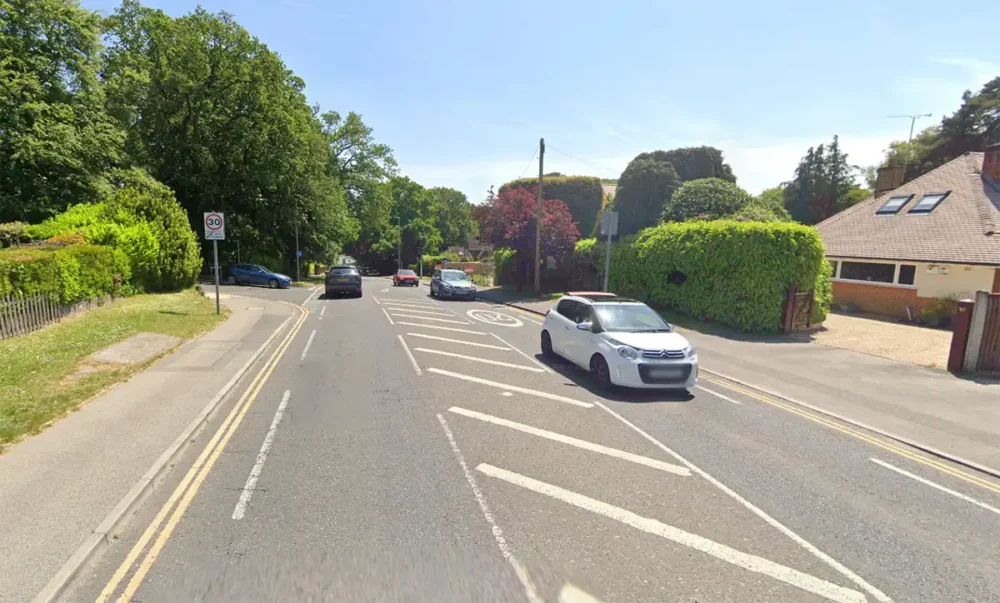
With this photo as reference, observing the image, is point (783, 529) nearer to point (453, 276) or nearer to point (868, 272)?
point (868, 272)

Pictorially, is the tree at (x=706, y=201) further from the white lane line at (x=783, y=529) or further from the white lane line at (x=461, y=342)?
the white lane line at (x=783, y=529)

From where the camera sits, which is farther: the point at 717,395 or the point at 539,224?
the point at 539,224

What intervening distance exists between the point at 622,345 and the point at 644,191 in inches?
854

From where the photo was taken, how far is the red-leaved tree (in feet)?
88.4

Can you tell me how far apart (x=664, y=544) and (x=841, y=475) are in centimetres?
312

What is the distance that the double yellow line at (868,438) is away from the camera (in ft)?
19.4

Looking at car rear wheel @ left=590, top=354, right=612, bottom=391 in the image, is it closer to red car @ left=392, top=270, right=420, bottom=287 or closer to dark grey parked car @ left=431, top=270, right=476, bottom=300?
dark grey parked car @ left=431, top=270, right=476, bottom=300

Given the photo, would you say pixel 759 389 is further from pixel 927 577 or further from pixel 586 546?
pixel 586 546

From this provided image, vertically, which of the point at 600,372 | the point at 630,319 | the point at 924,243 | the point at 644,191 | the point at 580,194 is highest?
the point at 580,194

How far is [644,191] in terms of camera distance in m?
28.1

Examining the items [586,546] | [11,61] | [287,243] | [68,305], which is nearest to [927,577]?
→ [586,546]

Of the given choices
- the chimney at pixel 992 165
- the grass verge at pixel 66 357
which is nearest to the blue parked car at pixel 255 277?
the grass verge at pixel 66 357

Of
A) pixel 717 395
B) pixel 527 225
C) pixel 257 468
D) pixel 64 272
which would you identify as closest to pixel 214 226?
pixel 64 272

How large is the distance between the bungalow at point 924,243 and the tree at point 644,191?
827 cm
